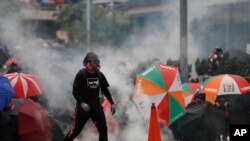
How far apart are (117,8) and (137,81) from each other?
2942 centimetres

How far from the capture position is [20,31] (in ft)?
72.6

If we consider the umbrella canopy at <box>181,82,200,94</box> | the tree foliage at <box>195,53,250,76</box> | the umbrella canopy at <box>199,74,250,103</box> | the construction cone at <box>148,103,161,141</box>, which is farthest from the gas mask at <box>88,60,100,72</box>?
the tree foliage at <box>195,53,250,76</box>

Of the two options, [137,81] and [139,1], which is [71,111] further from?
[139,1]

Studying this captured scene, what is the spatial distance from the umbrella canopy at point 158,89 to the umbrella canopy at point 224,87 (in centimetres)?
84

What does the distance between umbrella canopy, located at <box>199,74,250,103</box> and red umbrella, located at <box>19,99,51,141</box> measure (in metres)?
3.40

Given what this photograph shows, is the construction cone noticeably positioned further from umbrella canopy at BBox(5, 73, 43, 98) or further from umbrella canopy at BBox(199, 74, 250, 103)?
umbrella canopy at BBox(5, 73, 43, 98)

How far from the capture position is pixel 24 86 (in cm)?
921

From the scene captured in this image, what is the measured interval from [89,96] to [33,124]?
140 centimetres

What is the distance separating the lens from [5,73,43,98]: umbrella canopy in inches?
360

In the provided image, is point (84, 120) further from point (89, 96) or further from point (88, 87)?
point (88, 87)

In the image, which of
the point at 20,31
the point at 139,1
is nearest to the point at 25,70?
the point at 20,31

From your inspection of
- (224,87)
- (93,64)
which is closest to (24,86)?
(93,64)

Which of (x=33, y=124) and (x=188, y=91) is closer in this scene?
(x=33, y=124)

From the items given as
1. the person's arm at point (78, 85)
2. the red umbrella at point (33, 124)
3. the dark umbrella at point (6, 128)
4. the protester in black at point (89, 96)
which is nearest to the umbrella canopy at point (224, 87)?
the protester in black at point (89, 96)
